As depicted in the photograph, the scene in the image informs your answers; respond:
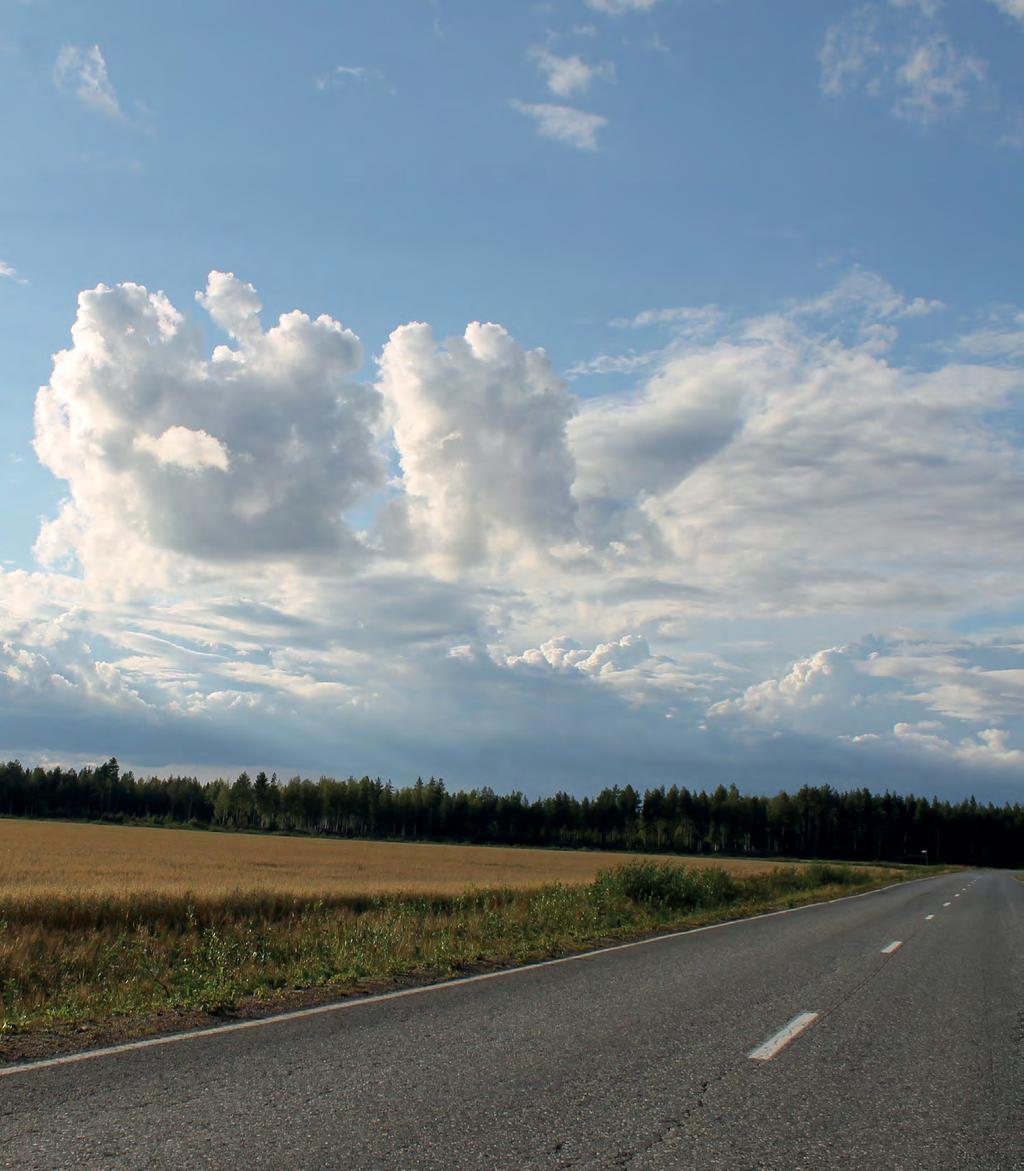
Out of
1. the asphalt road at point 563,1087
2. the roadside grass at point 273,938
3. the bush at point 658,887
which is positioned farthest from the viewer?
the bush at point 658,887

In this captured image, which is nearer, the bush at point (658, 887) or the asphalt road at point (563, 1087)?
the asphalt road at point (563, 1087)

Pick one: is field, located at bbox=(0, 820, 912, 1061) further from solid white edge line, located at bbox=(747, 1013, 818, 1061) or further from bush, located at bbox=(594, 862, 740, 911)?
solid white edge line, located at bbox=(747, 1013, 818, 1061)

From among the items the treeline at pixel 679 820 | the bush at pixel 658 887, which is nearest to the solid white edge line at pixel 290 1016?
the bush at pixel 658 887

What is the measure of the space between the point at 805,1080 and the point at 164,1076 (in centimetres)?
491

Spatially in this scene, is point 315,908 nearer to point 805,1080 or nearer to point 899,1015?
point 899,1015

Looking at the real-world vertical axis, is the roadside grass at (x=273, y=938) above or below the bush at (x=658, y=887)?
below

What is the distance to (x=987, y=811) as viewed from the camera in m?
174

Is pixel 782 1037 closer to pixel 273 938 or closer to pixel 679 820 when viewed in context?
pixel 273 938

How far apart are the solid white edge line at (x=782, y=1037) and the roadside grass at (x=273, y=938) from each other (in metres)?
4.94

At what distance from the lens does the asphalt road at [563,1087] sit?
5.77 meters

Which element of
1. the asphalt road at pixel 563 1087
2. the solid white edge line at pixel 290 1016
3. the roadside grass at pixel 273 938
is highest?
the asphalt road at pixel 563 1087

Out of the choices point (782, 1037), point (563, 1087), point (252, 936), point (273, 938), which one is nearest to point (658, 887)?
point (273, 938)

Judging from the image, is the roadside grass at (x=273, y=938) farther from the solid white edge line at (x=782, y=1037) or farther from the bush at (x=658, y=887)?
the solid white edge line at (x=782, y=1037)

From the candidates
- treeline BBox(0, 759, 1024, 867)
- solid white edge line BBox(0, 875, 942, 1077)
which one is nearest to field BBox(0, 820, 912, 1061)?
A: solid white edge line BBox(0, 875, 942, 1077)
